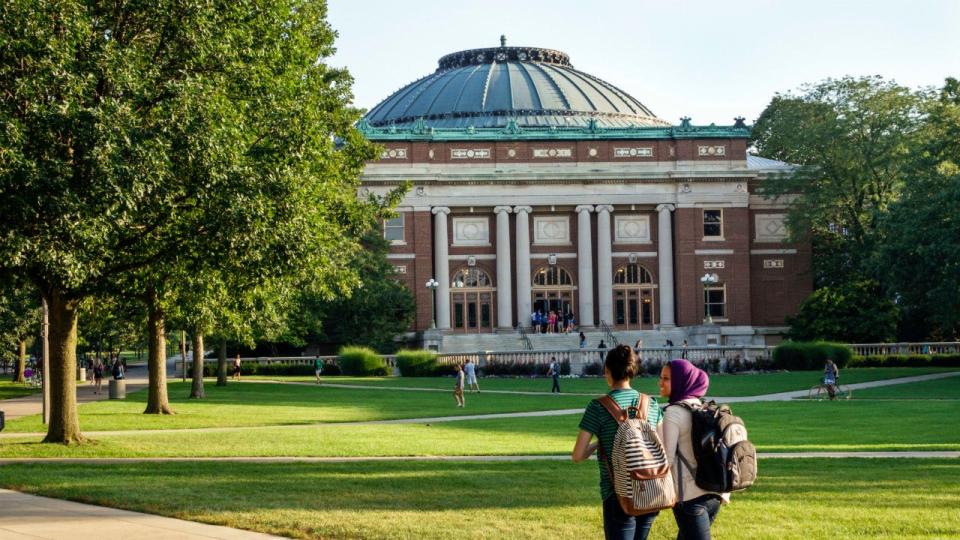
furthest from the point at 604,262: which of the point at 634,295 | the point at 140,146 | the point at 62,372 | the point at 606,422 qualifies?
the point at 606,422

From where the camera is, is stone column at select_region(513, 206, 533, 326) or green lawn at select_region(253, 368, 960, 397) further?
stone column at select_region(513, 206, 533, 326)

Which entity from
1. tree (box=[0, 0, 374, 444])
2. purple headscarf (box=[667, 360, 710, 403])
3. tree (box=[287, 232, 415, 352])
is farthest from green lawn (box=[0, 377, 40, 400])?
purple headscarf (box=[667, 360, 710, 403])

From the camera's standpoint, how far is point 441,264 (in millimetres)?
78938

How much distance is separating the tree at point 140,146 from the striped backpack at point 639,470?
47.5ft

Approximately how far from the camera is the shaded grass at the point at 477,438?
22547 mm

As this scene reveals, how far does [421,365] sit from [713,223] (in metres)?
28.4

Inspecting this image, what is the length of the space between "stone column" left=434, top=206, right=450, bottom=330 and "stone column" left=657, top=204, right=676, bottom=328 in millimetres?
14680

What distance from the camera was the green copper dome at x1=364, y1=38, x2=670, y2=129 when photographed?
299 ft

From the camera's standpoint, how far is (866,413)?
32.8 metres

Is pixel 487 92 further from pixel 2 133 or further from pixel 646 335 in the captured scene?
pixel 2 133

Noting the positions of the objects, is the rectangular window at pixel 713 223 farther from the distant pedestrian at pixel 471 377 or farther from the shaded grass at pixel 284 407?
the shaded grass at pixel 284 407

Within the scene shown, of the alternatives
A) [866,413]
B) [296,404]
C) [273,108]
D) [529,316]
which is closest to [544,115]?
[529,316]

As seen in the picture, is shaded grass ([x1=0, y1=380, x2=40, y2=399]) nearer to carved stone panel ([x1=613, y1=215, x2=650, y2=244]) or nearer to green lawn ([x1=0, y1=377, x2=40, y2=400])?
green lawn ([x1=0, y1=377, x2=40, y2=400])

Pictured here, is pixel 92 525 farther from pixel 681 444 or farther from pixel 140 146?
pixel 140 146
